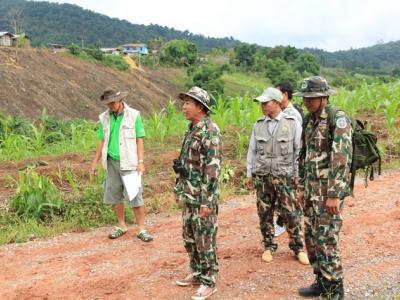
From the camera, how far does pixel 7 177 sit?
7.23 meters

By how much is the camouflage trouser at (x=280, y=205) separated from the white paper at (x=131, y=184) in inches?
56.4

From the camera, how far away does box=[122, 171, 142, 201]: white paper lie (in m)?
5.25

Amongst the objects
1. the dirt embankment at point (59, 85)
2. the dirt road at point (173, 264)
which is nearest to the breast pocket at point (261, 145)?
the dirt road at point (173, 264)

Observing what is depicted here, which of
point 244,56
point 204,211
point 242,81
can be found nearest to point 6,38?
point 242,81

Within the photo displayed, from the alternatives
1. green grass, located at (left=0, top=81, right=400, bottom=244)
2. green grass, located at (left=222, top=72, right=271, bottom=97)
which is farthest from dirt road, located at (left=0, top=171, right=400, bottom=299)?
green grass, located at (left=222, top=72, right=271, bottom=97)

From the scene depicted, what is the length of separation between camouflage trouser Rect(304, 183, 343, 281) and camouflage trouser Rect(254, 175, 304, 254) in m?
0.67

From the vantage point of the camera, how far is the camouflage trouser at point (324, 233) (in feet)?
11.6

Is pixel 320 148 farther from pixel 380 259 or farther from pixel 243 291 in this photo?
pixel 380 259

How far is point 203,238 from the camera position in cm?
380

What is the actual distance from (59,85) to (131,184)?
28475 millimetres

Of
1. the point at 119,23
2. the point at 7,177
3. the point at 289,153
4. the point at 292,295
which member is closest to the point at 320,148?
the point at 289,153

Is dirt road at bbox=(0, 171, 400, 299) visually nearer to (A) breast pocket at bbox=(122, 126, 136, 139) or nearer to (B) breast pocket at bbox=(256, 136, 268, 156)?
(B) breast pocket at bbox=(256, 136, 268, 156)

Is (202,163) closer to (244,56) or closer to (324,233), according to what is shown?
(324,233)

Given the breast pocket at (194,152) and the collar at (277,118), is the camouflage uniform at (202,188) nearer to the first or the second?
the breast pocket at (194,152)
